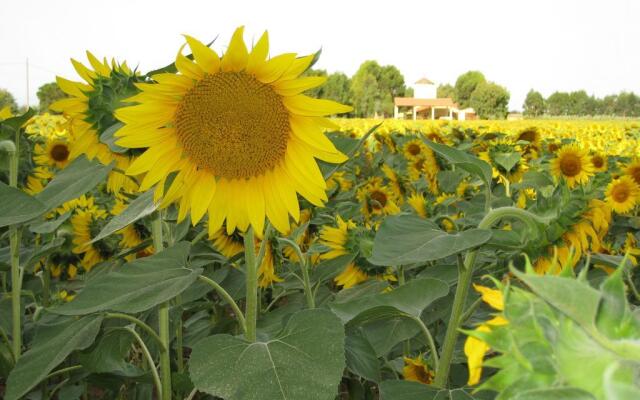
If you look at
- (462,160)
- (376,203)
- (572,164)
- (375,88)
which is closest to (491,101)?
(375,88)

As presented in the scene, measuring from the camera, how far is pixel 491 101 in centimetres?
4928

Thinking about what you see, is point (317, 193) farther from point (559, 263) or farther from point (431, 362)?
point (431, 362)

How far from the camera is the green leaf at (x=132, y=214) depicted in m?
1.01

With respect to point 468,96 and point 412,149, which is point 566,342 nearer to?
point 412,149

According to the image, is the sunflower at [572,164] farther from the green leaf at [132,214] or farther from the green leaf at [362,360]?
the green leaf at [132,214]

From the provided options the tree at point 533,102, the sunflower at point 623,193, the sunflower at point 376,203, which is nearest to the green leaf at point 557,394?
the sunflower at point 376,203

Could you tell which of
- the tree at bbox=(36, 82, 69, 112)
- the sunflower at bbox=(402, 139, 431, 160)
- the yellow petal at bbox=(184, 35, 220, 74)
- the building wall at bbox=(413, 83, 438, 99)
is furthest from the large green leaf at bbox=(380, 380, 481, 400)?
the building wall at bbox=(413, 83, 438, 99)

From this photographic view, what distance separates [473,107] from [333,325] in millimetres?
52736

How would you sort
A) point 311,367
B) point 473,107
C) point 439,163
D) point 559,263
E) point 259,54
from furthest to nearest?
Result: point 473,107
point 439,163
point 559,263
point 259,54
point 311,367

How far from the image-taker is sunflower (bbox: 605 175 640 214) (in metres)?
2.96

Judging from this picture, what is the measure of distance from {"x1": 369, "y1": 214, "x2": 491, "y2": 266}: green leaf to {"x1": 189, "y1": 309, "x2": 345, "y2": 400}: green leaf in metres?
0.13

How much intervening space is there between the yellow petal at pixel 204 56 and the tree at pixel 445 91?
64.5m

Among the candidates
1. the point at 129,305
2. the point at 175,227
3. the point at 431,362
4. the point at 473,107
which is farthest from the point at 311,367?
the point at 473,107

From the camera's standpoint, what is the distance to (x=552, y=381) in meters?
0.30
